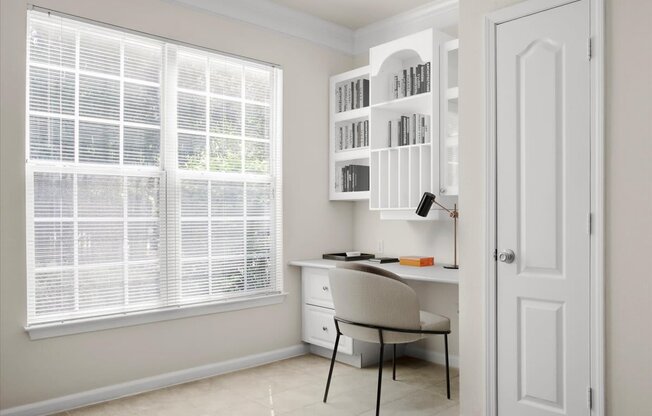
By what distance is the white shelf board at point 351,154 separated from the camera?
424 cm

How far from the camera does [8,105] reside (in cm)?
289

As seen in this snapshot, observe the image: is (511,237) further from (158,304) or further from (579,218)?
(158,304)

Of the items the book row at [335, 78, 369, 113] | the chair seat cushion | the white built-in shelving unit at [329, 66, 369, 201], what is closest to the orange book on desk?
the chair seat cushion

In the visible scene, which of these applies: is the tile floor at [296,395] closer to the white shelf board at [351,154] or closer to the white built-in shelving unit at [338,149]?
the white built-in shelving unit at [338,149]

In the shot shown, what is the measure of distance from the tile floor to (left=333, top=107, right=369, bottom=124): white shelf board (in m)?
2.02

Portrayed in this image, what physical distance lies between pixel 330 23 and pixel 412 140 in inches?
53.6

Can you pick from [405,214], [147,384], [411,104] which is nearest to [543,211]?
[405,214]

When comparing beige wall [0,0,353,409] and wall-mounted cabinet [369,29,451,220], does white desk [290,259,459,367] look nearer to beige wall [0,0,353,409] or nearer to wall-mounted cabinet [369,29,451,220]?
beige wall [0,0,353,409]

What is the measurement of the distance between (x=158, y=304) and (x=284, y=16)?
2.43 metres

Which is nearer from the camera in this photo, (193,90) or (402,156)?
(193,90)

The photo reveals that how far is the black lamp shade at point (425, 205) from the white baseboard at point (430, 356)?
4.00 feet

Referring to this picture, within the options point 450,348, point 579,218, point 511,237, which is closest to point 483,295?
point 511,237

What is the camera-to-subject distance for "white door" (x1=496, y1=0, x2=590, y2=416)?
2311mm

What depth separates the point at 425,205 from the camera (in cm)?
351
